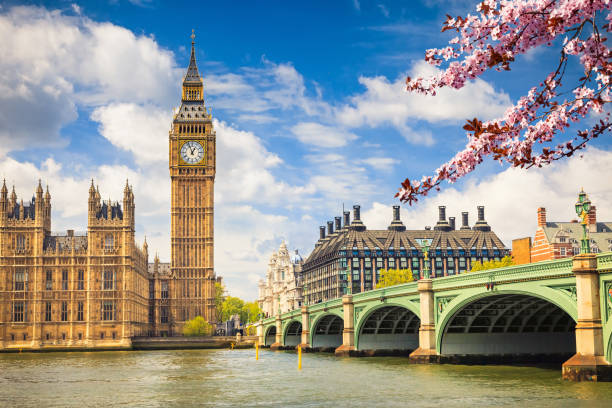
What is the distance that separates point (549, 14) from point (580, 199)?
99.7 ft

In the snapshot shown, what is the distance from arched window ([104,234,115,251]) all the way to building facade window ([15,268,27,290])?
42.7 feet

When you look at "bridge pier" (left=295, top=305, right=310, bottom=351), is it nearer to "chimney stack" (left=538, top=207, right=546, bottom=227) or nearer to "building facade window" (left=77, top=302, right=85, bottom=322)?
"chimney stack" (left=538, top=207, right=546, bottom=227)

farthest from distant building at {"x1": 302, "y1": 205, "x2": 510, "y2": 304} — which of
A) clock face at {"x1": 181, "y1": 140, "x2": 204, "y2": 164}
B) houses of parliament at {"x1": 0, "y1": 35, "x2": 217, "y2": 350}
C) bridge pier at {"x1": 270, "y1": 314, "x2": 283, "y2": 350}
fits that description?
bridge pier at {"x1": 270, "y1": 314, "x2": 283, "y2": 350}

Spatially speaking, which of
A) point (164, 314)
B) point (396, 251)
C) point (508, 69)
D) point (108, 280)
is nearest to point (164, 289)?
point (164, 314)

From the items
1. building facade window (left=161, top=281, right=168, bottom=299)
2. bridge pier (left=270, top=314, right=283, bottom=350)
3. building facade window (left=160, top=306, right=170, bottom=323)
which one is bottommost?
bridge pier (left=270, top=314, right=283, bottom=350)

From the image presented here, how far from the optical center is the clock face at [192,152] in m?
154

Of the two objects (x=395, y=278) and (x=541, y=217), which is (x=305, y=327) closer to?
(x=541, y=217)

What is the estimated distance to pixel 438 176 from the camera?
39.9 ft

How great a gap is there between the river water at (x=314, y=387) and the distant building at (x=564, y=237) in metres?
48.4

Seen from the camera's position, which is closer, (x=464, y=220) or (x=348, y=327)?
(x=348, y=327)

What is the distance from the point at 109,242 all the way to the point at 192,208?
28535 mm

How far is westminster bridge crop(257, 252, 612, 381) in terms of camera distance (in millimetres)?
37344

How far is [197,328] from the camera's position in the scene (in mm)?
140625

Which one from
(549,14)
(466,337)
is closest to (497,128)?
(549,14)
